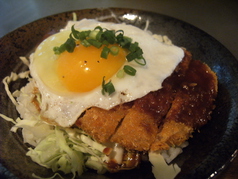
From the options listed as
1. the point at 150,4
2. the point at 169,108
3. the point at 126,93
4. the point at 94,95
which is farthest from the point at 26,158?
the point at 150,4

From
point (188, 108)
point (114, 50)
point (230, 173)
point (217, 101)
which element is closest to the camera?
point (230, 173)

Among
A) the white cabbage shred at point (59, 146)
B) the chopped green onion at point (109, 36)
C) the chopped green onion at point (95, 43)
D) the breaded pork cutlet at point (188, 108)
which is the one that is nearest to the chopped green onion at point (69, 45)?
the chopped green onion at point (95, 43)

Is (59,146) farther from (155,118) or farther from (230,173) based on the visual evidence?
(230,173)

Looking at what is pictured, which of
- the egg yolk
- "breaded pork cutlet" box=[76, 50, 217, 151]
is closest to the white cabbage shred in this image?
"breaded pork cutlet" box=[76, 50, 217, 151]

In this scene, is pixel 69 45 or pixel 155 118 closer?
pixel 155 118

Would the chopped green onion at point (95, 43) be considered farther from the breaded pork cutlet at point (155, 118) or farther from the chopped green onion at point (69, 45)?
the breaded pork cutlet at point (155, 118)

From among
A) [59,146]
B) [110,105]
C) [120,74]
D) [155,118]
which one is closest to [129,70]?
[120,74]

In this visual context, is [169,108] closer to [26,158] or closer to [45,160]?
[45,160]
